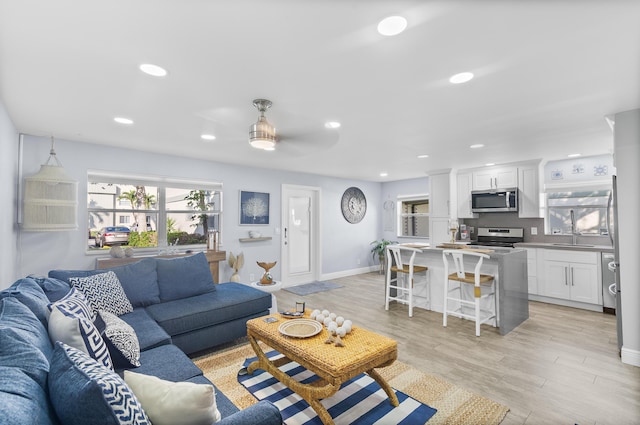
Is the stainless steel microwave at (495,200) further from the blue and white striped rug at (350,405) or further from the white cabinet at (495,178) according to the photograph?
the blue and white striped rug at (350,405)

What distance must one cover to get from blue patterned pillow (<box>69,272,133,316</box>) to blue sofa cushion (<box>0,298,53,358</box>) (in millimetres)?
1070

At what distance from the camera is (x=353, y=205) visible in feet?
24.5

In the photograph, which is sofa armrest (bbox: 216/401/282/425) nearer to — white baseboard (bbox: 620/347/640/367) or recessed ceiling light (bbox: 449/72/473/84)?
recessed ceiling light (bbox: 449/72/473/84)

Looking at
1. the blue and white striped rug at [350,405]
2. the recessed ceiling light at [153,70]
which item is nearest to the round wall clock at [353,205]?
the blue and white striped rug at [350,405]

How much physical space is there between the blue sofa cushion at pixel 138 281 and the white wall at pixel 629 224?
4506mm

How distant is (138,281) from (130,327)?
1.17m

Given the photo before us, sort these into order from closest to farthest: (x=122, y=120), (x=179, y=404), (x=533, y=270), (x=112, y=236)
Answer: (x=179, y=404) < (x=122, y=120) < (x=112, y=236) < (x=533, y=270)

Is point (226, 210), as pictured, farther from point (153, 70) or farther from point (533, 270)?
point (533, 270)

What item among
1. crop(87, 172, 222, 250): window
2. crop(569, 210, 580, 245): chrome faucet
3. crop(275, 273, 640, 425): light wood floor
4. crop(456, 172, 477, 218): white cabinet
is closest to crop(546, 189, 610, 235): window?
crop(569, 210, 580, 245): chrome faucet

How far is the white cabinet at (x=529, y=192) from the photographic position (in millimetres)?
5159

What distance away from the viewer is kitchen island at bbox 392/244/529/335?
354 cm

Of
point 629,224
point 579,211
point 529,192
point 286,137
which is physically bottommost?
point 629,224

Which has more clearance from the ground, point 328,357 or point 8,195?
point 8,195

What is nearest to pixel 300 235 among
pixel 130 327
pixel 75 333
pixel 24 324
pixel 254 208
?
pixel 254 208
